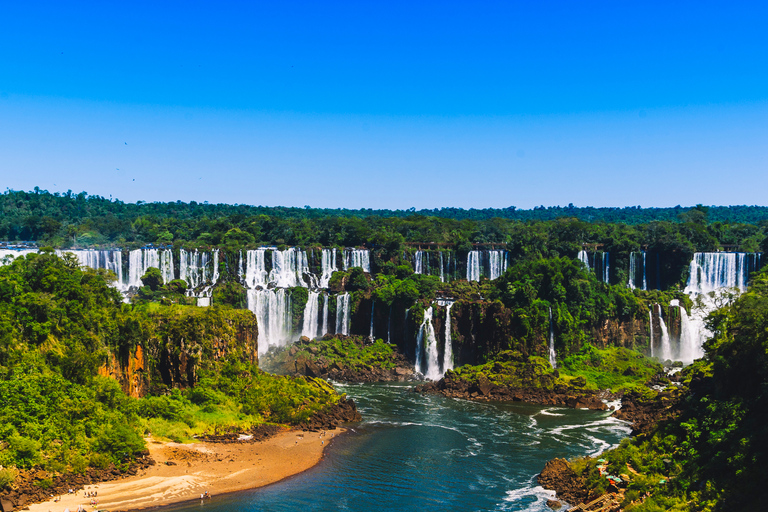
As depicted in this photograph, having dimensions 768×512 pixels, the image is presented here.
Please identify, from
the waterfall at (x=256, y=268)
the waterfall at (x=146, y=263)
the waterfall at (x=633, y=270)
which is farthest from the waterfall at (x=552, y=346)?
the waterfall at (x=146, y=263)

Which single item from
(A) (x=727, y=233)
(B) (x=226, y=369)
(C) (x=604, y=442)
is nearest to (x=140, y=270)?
(B) (x=226, y=369)

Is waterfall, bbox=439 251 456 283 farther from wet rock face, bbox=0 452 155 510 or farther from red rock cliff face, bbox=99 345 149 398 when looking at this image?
wet rock face, bbox=0 452 155 510

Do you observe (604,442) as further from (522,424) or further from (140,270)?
(140,270)

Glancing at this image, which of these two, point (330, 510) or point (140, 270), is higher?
point (140, 270)

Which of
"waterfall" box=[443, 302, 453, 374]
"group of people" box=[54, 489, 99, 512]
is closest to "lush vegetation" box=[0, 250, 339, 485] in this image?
"group of people" box=[54, 489, 99, 512]

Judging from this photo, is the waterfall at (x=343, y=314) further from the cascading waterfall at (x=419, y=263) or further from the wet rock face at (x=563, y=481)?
the wet rock face at (x=563, y=481)

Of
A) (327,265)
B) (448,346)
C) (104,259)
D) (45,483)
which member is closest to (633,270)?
(448,346)

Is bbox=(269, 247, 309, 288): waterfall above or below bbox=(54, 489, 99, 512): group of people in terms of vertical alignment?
above
